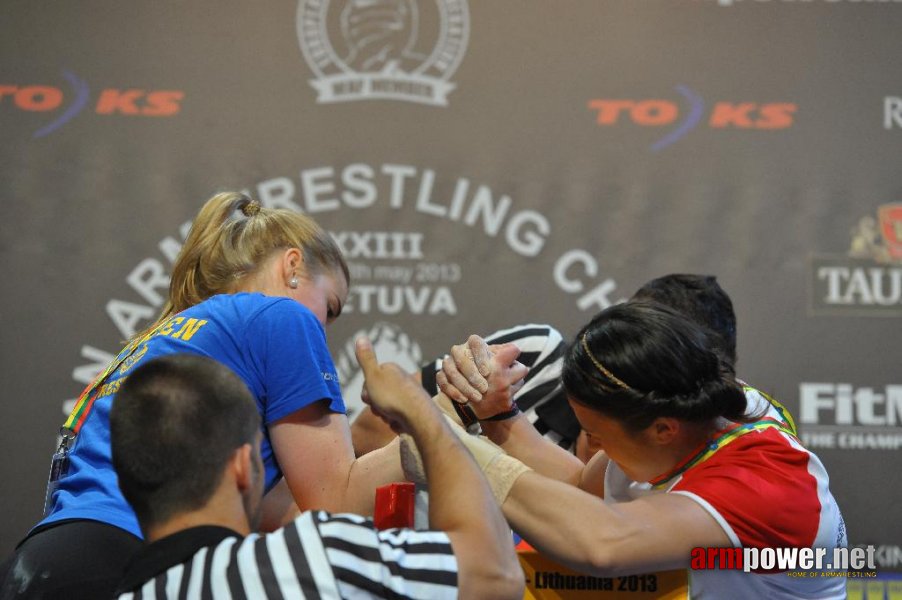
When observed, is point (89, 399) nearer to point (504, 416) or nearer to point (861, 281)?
point (504, 416)

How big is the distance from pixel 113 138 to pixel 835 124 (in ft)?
8.22

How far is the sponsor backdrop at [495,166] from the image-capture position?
126 inches

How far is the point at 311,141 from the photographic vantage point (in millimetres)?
Result: 3230

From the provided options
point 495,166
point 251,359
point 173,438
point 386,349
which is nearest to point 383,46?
point 495,166

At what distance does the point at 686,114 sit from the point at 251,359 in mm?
2235

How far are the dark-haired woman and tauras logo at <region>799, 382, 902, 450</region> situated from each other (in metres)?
1.74

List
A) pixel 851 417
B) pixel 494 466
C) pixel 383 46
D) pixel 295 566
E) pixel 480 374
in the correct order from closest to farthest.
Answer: pixel 295 566 → pixel 494 466 → pixel 480 374 → pixel 851 417 → pixel 383 46

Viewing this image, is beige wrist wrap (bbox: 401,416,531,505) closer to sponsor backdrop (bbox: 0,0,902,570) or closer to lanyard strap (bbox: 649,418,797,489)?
lanyard strap (bbox: 649,418,797,489)

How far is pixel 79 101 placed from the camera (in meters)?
3.21

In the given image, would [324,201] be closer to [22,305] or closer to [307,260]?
[22,305]

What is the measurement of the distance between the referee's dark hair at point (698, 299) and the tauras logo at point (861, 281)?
41.5 inches

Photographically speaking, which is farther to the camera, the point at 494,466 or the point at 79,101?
the point at 79,101

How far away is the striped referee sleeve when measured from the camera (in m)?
1.02

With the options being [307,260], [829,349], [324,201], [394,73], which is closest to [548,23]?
[394,73]
